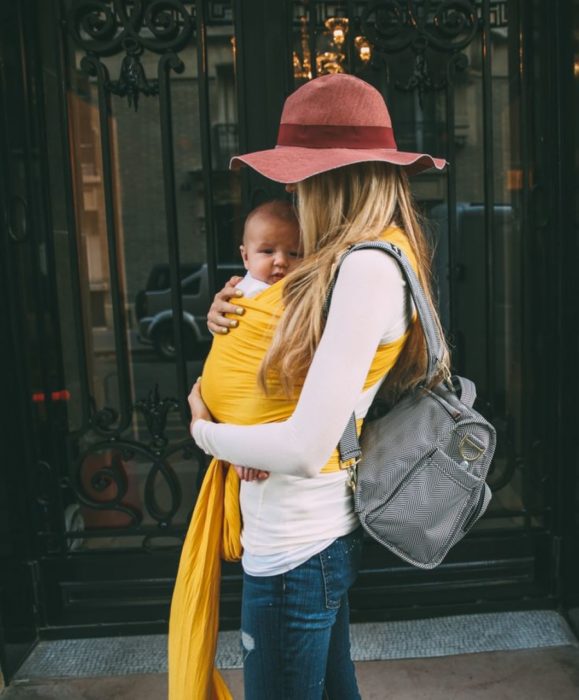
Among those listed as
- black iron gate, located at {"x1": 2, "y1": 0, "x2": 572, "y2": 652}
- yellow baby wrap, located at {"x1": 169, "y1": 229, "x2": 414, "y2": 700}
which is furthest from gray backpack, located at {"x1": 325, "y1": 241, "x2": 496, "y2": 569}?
black iron gate, located at {"x1": 2, "y1": 0, "x2": 572, "y2": 652}

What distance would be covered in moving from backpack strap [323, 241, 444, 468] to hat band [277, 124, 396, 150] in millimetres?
289

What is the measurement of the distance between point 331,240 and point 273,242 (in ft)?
0.86

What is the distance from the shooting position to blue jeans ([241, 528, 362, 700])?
5.46 feet

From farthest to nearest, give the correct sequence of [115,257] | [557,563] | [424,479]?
[557,563] → [115,257] → [424,479]

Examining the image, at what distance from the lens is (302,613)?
65.4 inches

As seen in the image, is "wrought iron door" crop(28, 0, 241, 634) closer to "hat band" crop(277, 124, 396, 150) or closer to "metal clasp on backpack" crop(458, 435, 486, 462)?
"hat band" crop(277, 124, 396, 150)

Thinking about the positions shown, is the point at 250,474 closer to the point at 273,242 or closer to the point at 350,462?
the point at 350,462

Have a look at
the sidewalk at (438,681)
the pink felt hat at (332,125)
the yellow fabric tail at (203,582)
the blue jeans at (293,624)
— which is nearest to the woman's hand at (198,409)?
the yellow fabric tail at (203,582)

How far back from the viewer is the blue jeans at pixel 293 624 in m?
1.67

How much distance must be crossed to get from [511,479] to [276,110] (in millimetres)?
1910

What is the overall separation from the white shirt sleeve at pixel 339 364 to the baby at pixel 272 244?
362 millimetres

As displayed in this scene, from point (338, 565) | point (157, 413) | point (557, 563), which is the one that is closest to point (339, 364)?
point (338, 565)

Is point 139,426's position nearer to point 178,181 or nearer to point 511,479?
point 178,181

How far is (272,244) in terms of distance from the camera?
6.03ft
